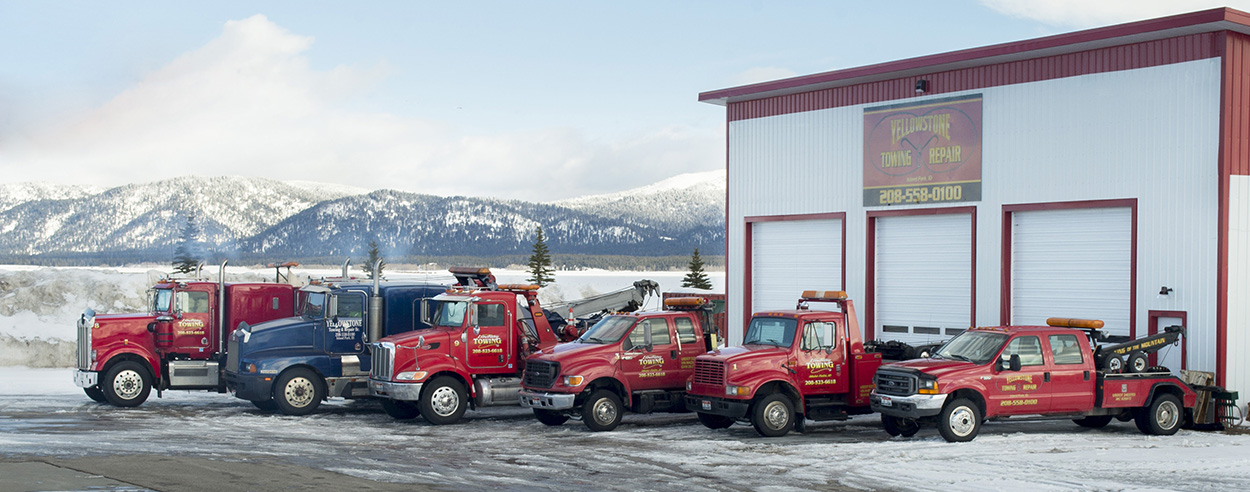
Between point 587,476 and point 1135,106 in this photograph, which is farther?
point 1135,106

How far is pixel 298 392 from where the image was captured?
2167 centimetres

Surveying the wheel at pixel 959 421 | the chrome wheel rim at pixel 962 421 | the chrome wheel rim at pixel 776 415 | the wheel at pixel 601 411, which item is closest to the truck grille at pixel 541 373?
the wheel at pixel 601 411

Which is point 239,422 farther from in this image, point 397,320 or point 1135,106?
point 1135,106

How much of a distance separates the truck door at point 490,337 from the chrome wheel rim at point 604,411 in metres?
2.58

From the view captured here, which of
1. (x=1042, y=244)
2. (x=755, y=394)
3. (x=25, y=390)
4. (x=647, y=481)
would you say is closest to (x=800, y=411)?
(x=755, y=394)

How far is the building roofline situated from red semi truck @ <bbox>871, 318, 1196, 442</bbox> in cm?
566

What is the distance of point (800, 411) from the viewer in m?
18.5

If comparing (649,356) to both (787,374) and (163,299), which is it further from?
(163,299)

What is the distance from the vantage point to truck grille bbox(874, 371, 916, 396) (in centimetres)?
1731

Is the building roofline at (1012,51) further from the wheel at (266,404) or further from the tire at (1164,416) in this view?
the wheel at (266,404)

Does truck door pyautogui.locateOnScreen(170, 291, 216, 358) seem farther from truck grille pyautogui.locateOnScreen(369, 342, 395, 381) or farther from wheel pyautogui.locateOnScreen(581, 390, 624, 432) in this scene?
wheel pyautogui.locateOnScreen(581, 390, 624, 432)

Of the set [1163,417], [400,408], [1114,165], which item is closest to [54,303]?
[400,408]

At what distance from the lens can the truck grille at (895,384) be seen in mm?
17312

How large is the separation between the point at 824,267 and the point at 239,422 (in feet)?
43.6
